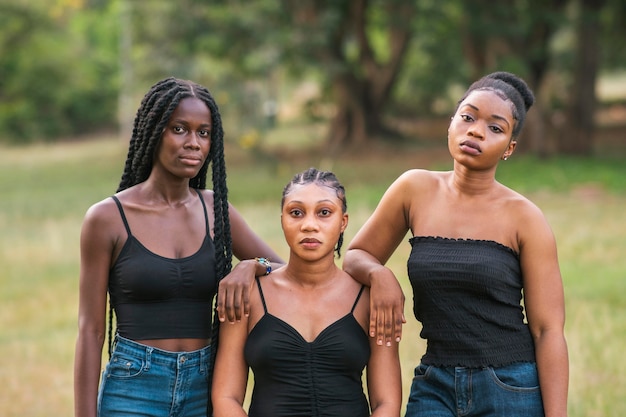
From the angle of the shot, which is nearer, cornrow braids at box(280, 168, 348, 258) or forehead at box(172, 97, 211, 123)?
cornrow braids at box(280, 168, 348, 258)

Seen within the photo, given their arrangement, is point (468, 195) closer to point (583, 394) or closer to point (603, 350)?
point (583, 394)

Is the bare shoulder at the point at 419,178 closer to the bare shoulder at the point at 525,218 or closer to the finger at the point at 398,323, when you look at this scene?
the bare shoulder at the point at 525,218

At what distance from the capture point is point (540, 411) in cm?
346

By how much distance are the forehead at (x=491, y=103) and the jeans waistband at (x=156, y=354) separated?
1.38 m

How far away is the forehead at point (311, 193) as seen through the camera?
11.6 ft

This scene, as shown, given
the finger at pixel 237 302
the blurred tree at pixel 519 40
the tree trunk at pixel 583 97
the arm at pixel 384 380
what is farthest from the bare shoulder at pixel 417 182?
the tree trunk at pixel 583 97

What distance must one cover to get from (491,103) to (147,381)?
1.62m

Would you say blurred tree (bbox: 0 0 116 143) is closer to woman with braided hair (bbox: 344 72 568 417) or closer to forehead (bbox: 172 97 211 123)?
forehead (bbox: 172 97 211 123)

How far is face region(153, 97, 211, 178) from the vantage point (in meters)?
3.78

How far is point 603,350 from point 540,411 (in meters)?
4.69

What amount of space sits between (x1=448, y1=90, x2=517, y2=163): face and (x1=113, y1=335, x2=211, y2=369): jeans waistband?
123cm

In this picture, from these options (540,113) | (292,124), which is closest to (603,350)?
(540,113)

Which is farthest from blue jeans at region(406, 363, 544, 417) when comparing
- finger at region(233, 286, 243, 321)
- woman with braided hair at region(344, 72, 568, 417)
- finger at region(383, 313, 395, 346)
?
finger at region(233, 286, 243, 321)

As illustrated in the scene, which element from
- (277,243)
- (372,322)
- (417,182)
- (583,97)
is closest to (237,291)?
(372,322)
